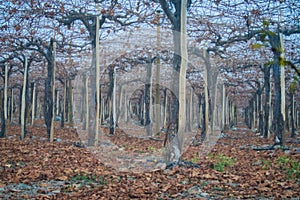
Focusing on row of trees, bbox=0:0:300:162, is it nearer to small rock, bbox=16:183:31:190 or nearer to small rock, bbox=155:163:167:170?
small rock, bbox=155:163:167:170

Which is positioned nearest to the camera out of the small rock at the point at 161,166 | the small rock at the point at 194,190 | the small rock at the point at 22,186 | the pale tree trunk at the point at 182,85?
the small rock at the point at 194,190

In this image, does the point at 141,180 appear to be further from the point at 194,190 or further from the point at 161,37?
the point at 161,37

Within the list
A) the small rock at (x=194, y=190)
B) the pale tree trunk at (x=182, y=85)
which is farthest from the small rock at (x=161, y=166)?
the small rock at (x=194, y=190)

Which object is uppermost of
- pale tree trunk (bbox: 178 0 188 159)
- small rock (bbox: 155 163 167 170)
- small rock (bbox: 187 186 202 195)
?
pale tree trunk (bbox: 178 0 188 159)

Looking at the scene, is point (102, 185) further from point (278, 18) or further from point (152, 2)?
point (278, 18)

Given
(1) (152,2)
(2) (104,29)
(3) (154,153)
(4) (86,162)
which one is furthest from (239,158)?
(2) (104,29)

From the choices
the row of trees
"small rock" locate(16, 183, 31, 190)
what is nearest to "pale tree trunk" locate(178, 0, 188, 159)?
the row of trees

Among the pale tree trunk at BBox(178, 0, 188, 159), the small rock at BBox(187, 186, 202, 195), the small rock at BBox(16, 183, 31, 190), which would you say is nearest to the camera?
the small rock at BBox(187, 186, 202, 195)

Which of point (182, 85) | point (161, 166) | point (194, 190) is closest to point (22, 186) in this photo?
point (194, 190)

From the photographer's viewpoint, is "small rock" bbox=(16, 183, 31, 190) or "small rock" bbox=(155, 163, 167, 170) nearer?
"small rock" bbox=(16, 183, 31, 190)

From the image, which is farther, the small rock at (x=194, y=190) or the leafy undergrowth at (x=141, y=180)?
the small rock at (x=194, y=190)

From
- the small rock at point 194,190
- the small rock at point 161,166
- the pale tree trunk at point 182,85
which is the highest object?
the pale tree trunk at point 182,85

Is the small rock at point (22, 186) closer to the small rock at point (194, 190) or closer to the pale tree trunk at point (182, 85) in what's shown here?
the small rock at point (194, 190)

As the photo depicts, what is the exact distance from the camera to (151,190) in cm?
613
